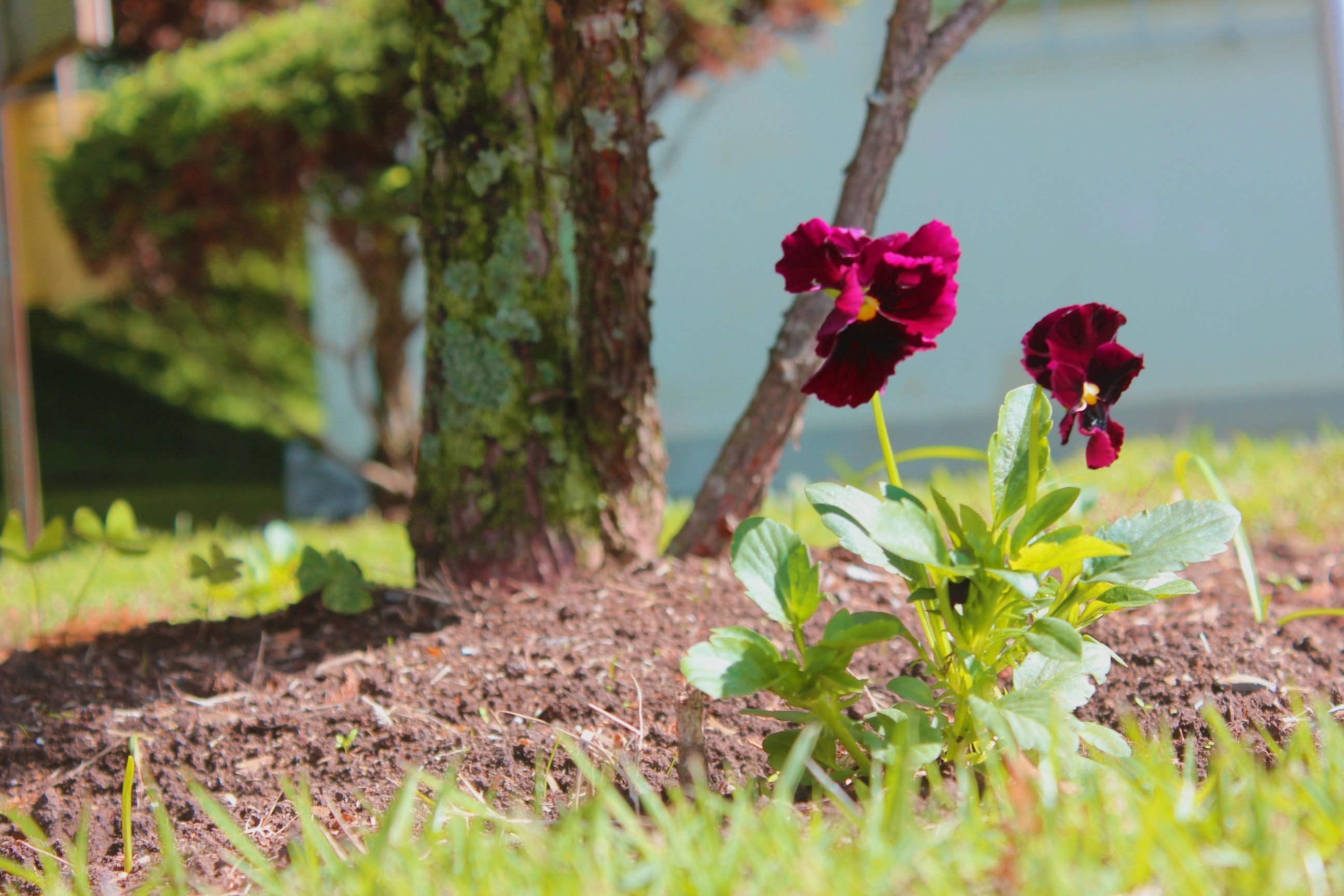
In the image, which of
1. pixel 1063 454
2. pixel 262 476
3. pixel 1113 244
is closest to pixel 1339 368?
pixel 1113 244

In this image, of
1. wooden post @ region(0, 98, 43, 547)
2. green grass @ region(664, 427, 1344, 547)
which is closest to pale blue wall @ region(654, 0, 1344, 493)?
green grass @ region(664, 427, 1344, 547)

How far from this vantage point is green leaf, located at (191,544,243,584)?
196 cm

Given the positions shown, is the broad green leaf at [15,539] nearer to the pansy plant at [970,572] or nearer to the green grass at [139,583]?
→ the green grass at [139,583]

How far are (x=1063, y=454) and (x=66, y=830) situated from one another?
15.7 feet

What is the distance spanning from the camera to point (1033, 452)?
116 cm

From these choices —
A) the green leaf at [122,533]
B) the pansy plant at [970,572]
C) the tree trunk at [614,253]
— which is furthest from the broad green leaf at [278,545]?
the pansy plant at [970,572]

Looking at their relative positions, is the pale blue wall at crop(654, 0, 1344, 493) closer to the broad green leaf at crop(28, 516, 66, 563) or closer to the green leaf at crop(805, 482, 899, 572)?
the broad green leaf at crop(28, 516, 66, 563)

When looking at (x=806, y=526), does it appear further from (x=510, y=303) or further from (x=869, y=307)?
(x=869, y=307)

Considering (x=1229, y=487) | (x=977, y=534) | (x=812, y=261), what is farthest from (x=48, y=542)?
(x=1229, y=487)

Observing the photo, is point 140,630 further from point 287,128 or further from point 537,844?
point 287,128

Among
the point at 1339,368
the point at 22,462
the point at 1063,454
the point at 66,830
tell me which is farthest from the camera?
the point at 1339,368

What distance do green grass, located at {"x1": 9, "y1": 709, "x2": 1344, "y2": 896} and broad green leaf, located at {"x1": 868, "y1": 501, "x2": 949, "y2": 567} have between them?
0.71ft

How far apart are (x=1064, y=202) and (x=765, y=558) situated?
17.8 ft

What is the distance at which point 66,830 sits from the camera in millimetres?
1343
